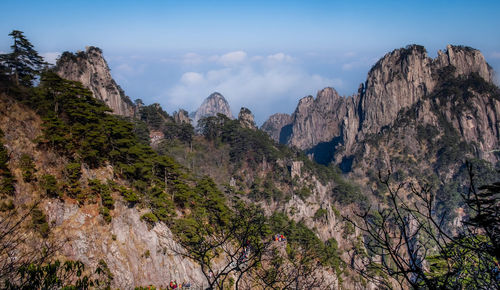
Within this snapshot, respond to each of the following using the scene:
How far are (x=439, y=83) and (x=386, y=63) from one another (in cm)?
2574

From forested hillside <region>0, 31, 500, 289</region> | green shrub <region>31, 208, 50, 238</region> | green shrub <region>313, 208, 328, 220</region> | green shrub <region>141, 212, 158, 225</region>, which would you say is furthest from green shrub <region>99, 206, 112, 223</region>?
green shrub <region>313, 208, 328, 220</region>

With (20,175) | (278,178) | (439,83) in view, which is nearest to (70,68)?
(278,178)

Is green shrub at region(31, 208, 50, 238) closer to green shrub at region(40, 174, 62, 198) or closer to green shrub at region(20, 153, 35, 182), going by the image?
green shrub at region(40, 174, 62, 198)

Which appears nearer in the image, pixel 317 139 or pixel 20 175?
pixel 20 175

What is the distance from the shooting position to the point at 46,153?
74.0ft

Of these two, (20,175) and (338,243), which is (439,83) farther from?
(20,175)

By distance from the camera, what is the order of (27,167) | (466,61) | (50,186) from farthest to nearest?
(466,61) < (27,167) < (50,186)

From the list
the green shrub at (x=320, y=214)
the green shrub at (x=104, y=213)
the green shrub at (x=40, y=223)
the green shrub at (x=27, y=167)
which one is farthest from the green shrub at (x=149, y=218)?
the green shrub at (x=320, y=214)

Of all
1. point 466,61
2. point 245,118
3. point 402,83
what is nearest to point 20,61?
point 245,118

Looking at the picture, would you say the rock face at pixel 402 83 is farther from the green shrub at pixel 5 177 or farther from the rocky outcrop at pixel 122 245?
the green shrub at pixel 5 177

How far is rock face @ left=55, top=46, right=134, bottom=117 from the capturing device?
229 feet

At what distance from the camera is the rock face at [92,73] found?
69.8 metres

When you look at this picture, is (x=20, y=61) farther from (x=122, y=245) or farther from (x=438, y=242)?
(x=438, y=242)

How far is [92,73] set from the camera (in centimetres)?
7475
